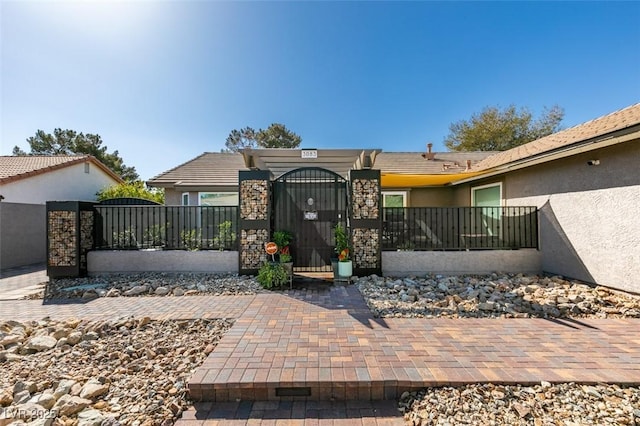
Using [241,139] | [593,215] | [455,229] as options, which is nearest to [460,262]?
[455,229]

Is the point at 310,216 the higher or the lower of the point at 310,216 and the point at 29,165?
the lower

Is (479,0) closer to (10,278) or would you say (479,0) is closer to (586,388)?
(586,388)

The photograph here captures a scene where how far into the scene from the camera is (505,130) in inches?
1293

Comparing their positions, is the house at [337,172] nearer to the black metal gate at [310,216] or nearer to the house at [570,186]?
the house at [570,186]

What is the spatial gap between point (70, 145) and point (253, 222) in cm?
4633

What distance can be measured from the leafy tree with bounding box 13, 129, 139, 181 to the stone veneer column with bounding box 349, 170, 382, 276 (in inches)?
1712

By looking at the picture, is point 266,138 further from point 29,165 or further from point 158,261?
point 158,261

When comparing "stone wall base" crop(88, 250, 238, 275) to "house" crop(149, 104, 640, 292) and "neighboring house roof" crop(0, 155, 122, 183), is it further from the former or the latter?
"neighboring house roof" crop(0, 155, 122, 183)

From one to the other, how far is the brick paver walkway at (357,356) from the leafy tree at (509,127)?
32.9 metres

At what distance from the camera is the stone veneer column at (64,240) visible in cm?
959

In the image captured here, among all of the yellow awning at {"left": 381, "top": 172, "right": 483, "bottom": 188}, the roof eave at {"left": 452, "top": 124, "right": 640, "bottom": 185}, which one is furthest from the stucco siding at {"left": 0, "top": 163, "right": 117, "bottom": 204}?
the roof eave at {"left": 452, "top": 124, "right": 640, "bottom": 185}

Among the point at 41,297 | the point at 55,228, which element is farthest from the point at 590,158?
the point at 55,228

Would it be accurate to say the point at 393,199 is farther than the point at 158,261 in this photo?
Yes

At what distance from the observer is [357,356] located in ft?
14.1
